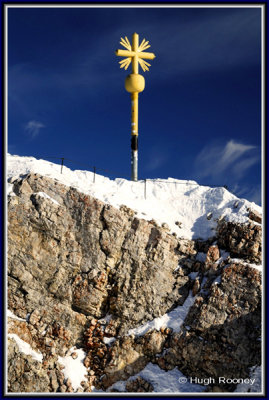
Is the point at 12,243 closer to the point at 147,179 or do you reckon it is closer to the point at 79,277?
the point at 79,277

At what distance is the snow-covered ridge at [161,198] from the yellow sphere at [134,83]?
768 cm

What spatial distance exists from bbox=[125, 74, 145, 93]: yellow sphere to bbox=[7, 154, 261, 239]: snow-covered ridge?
768 cm

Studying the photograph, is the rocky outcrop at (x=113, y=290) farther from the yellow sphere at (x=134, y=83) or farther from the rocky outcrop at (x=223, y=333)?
the yellow sphere at (x=134, y=83)

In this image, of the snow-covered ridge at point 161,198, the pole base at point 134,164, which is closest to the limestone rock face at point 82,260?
the snow-covered ridge at point 161,198

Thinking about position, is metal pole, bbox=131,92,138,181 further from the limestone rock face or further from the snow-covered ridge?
the limestone rock face

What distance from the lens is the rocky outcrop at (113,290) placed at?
25.2m

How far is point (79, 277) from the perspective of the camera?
2847 cm

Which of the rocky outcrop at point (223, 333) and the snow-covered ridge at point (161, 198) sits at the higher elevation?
the snow-covered ridge at point (161, 198)

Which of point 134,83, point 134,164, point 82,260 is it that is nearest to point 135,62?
point 134,83

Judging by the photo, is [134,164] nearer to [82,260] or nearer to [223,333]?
[82,260]

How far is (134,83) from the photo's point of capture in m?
32.1

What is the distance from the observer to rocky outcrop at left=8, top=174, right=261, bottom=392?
2519cm

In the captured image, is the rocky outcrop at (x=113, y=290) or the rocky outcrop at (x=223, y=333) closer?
the rocky outcrop at (x=223, y=333)

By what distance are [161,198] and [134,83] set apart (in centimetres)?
992
